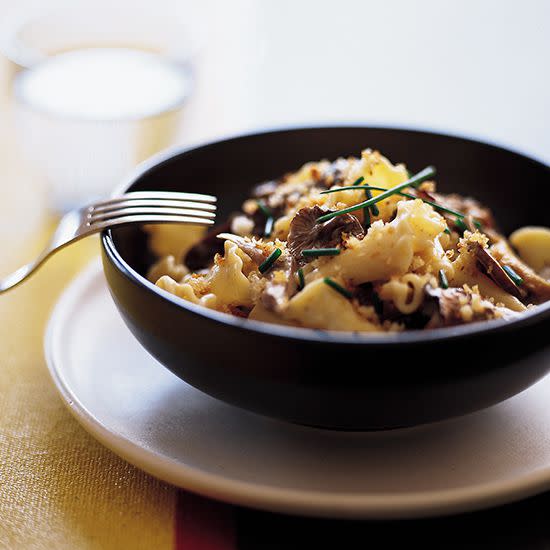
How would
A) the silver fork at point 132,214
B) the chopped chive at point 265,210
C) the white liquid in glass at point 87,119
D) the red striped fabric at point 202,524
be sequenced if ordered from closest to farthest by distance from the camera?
the red striped fabric at point 202,524
the silver fork at point 132,214
the chopped chive at point 265,210
the white liquid in glass at point 87,119

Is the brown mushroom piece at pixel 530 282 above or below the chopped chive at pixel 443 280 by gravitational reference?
below

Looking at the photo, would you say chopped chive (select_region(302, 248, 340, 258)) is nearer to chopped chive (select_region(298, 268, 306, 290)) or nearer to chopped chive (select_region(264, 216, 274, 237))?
chopped chive (select_region(298, 268, 306, 290))

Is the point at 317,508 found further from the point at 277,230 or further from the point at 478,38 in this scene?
the point at 478,38

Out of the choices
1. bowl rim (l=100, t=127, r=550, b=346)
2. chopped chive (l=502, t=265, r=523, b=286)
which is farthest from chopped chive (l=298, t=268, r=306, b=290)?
chopped chive (l=502, t=265, r=523, b=286)

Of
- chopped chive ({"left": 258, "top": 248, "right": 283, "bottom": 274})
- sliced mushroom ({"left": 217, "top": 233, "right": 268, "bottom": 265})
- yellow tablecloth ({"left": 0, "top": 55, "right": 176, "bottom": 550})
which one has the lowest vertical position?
yellow tablecloth ({"left": 0, "top": 55, "right": 176, "bottom": 550})

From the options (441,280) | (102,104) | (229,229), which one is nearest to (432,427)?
(441,280)

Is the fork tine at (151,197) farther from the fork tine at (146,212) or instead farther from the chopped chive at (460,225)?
the chopped chive at (460,225)

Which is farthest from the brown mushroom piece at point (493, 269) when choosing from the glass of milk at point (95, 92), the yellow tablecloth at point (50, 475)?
the glass of milk at point (95, 92)
